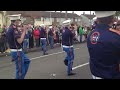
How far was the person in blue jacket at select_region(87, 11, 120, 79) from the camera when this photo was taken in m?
3.44

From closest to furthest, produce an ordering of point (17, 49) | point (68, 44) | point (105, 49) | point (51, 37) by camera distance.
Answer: point (105, 49) → point (17, 49) → point (68, 44) → point (51, 37)

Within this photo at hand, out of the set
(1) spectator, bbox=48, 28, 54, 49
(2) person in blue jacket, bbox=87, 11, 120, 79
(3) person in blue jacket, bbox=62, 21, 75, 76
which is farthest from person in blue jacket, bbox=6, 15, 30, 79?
(1) spectator, bbox=48, 28, 54, 49

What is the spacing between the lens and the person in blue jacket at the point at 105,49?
11.3ft

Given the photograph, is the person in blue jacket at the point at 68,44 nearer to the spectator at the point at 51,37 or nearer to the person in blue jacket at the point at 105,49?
the person in blue jacket at the point at 105,49

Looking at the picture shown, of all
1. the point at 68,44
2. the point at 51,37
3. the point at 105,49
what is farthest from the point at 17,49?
the point at 51,37

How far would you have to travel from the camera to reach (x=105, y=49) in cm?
348

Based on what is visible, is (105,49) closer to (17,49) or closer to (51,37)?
(17,49)

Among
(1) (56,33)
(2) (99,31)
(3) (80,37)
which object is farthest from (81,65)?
(3) (80,37)

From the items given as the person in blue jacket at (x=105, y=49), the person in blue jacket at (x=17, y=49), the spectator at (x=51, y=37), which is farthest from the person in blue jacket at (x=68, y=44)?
the spectator at (x=51, y=37)

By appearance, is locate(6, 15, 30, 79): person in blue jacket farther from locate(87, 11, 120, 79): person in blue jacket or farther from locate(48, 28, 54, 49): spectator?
locate(48, 28, 54, 49): spectator

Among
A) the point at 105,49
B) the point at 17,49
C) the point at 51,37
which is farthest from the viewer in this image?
the point at 51,37

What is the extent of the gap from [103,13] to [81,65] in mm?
9355

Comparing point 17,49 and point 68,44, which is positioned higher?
point 17,49
